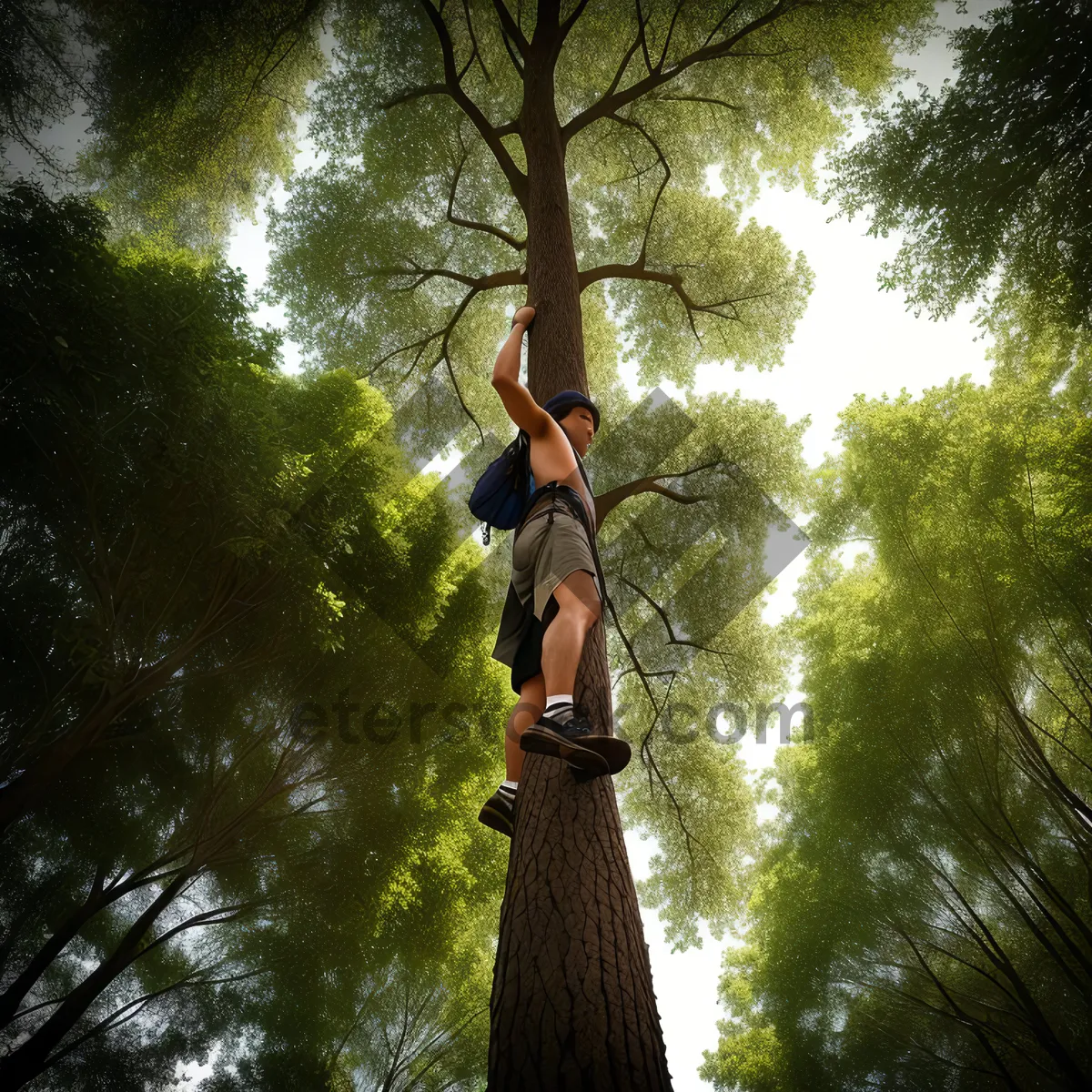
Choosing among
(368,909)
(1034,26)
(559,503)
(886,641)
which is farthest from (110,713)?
(1034,26)

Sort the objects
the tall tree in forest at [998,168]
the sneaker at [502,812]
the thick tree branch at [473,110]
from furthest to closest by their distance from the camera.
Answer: the thick tree branch at [473,110], the tall tree in forest at [998,168], the sneaker at [502,812]

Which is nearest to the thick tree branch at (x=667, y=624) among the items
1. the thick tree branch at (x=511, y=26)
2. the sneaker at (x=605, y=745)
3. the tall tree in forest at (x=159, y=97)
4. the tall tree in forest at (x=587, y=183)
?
the tall tree in forest at (x=587, y=183)

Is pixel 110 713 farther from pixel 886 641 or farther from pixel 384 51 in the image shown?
pixel 384 51

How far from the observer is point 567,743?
1799mm

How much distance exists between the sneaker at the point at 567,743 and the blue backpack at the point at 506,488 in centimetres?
112

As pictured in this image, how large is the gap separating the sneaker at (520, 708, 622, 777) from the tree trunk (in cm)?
23

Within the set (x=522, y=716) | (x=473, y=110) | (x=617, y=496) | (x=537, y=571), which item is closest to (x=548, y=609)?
(x=537, y=571)

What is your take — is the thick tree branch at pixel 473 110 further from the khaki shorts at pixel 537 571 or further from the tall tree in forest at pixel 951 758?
the tall tree in forest at pixel 951 758

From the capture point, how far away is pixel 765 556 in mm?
8031

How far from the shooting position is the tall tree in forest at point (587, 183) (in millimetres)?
6988

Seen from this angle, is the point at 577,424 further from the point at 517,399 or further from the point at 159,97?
the point at 159,97

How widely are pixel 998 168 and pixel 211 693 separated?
10.2 metres

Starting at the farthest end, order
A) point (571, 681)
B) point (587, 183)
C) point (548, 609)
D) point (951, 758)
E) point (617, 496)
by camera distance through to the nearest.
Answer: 1. point (587, 183)
2. point (951, 758)
3. point (617, 496)
4. point (548, 609)
5. point (571, 681)

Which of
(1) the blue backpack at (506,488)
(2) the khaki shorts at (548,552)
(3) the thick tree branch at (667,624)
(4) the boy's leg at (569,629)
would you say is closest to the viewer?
(4) the boy's leg at (569,629)
